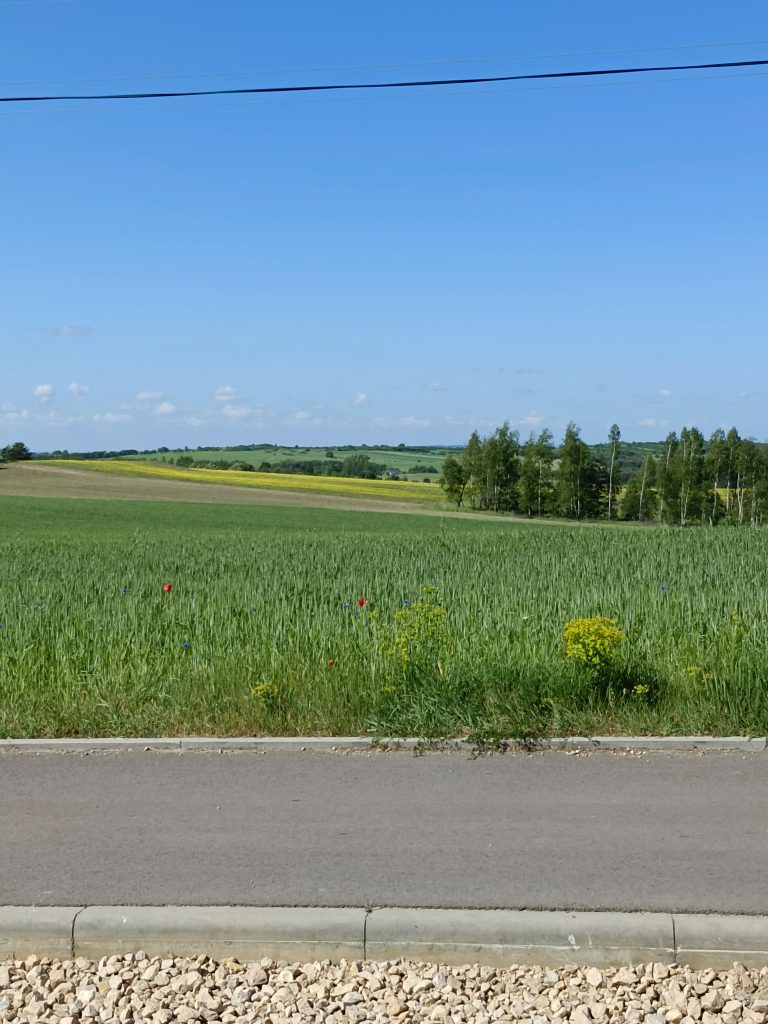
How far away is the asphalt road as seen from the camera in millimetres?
4316

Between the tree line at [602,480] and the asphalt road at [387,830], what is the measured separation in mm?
87141

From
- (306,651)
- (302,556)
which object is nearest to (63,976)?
(306,651)

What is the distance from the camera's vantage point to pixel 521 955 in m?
3.89

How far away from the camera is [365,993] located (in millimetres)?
3686

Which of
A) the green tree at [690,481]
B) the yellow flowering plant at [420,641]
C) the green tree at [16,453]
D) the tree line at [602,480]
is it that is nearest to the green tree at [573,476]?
the tree line at [602,480]

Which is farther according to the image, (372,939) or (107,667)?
(107,667)

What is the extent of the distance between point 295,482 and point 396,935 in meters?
86.7

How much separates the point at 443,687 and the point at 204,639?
292 centimetres

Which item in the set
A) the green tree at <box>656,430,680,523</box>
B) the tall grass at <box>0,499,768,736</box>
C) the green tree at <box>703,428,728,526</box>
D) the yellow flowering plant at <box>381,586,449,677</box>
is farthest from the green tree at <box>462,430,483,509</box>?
the yellow flowering plant at <box>381,586,449,677</box>

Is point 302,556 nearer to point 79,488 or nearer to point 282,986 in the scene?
point 282,986

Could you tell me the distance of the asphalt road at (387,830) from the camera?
4316mm

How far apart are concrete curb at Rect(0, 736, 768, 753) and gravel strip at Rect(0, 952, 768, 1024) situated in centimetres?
250

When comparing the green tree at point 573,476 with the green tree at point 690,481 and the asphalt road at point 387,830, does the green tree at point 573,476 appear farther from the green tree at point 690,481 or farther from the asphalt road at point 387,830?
the asphalt road at point 387,830

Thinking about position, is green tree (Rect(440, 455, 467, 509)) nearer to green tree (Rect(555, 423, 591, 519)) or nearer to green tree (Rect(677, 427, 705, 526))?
green tree (Rect(555, 423, 591, 519))
